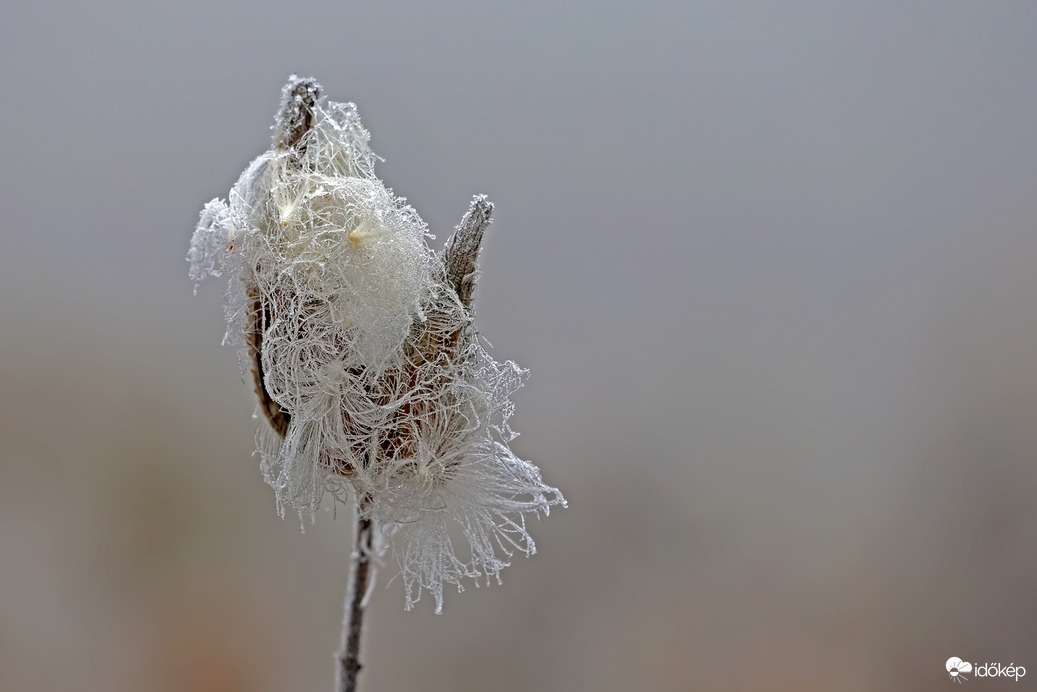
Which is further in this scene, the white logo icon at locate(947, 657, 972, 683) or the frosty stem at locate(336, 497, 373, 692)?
the white logo icon at locate(947, 657, 972, 683)

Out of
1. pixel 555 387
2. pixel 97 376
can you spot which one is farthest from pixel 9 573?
pixel 555 387

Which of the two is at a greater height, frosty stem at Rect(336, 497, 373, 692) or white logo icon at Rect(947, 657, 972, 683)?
frosty stem at Rect(336, 497, 373, 692)

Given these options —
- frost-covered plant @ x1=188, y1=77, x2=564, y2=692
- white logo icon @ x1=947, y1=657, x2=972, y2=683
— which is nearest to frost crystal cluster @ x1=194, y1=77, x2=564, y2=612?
frost-covered plant @ x1=188, y1=77, x2=564, y2=692

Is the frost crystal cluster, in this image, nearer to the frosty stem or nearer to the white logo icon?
the frosty stem

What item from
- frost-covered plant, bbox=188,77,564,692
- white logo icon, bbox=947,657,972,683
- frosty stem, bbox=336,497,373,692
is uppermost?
frost-covered plant, bbox=188,77,564,692

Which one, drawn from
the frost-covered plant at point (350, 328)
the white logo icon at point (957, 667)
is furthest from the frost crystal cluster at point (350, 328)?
the white logo icon at point (957, 667)

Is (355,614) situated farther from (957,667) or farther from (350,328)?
(957,667)

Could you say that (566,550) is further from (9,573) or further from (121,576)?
(9,573)

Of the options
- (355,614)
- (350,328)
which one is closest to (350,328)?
(350,328)
